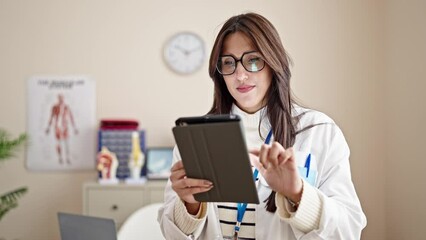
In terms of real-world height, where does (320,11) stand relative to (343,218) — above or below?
above

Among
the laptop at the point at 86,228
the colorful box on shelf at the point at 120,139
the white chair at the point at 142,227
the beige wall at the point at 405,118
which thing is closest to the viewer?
the laptop at the point at 86,228

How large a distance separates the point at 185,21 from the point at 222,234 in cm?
269

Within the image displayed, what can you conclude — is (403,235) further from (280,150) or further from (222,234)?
(280,150)

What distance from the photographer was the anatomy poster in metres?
3.92

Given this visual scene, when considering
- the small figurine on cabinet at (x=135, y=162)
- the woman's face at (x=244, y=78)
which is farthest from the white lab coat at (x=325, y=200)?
the small figurine on cabinet at (x=135, y=162)

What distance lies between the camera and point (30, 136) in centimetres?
392

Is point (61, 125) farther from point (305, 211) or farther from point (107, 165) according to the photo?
point (305, 211)

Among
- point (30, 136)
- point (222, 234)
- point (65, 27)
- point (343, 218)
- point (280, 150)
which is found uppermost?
point (65, 27)

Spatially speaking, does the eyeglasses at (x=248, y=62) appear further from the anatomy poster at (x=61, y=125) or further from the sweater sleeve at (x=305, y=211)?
the anatomy poster at (x=61, y=125)

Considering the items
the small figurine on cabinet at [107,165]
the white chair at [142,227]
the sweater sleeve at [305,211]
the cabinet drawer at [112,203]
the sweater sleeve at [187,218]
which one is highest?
the sweater sleeve at [305,211]

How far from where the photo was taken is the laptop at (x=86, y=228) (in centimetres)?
214

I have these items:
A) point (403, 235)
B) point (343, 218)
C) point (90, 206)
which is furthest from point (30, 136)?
point (343, 218)

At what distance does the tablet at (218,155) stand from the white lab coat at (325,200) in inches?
7.5

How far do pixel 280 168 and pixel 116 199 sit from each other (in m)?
2.54
